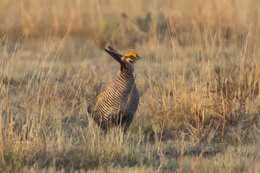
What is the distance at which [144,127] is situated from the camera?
539 centimetres

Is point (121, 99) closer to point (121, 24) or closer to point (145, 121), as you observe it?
point (145, 121)

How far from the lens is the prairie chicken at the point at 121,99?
4.70m

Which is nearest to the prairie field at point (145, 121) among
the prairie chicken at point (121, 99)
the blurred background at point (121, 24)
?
the prairie chicken at point (121, 99)

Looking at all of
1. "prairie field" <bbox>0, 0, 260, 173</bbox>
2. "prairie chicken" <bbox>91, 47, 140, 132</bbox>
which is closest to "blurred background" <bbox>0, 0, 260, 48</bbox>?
"prairie field" <bbox>0, 0, 260, 173</bbox>

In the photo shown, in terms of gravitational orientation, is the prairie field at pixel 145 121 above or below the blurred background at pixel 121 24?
below

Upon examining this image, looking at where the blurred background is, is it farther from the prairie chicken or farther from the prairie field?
the prairie chicken

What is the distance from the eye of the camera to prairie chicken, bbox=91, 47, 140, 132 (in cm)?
470

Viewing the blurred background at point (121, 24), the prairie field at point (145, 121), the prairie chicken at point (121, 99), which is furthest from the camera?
the blurred background at point (121, 24)

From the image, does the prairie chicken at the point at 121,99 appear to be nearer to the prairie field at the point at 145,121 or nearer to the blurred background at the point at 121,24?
the prairie field at the point at 145,121

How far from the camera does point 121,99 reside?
4695 millimetres

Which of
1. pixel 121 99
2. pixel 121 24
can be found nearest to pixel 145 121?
pixel 121 99

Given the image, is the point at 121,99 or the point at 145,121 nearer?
the point at 121,99

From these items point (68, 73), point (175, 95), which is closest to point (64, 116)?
point (175, 95)

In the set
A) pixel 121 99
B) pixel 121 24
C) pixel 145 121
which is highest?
pixel 121 24
